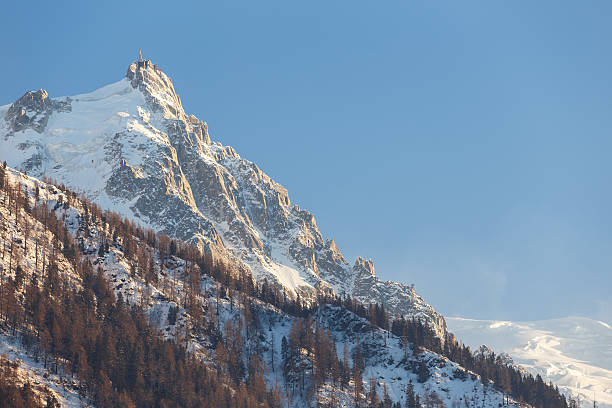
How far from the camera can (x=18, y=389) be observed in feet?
645

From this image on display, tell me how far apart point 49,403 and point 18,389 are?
331 inches

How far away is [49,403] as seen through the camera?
199m
